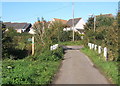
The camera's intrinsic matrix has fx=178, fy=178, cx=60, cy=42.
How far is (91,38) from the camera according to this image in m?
25.7

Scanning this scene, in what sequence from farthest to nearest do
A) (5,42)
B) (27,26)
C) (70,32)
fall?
(27,26)
(70,32)
(5,42)

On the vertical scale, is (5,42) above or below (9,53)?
above

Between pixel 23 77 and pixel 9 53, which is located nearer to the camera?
pixel 23 77

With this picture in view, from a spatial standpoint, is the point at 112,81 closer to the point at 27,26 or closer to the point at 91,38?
the point at 91,38

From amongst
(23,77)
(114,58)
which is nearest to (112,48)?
(114,58)

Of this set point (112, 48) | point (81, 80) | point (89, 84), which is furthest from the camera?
point (112, 48)

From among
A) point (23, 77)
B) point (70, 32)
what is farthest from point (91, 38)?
point (23, 77)

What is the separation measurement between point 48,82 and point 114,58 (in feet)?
19.8

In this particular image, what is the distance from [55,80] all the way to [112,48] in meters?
5.54

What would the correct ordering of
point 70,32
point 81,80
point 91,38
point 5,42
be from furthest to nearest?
1. point 70,32
2. point 91,38
3. point 5,42
4. point 81,80

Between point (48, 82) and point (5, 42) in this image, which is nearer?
point (48, 82)

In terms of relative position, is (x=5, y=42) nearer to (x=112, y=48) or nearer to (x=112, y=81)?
(x=112, y=48)

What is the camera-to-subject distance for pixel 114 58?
11.3m

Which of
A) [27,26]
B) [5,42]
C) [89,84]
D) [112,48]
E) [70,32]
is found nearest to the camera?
[89,84]
